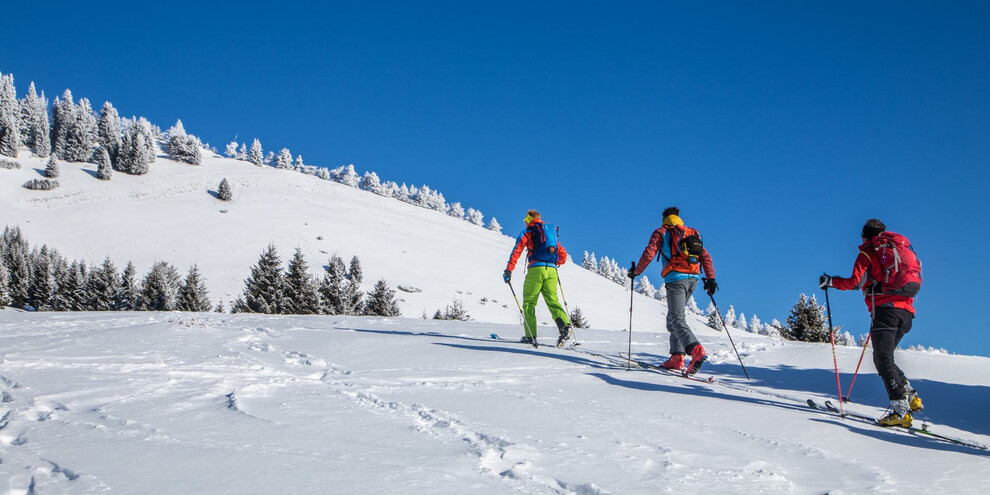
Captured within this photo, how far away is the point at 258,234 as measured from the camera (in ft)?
196

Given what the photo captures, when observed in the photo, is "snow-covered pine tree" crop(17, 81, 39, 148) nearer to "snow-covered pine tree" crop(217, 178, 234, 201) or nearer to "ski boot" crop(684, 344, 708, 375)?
"snow-covered pine tree" crop(217, 178, 234, 201)

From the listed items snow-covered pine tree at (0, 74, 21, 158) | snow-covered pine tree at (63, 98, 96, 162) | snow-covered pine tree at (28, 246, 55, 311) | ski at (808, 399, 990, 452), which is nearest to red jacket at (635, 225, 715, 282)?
ski at (808, 399, 990, 452)

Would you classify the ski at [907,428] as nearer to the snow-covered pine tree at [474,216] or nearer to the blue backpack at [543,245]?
the blue backpack at [543,245]

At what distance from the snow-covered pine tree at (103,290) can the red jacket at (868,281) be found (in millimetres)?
41117

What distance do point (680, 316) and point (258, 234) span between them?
5808cm

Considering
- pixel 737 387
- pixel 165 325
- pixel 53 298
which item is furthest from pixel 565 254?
pixel 53 298

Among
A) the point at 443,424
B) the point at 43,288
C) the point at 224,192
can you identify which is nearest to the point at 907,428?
the point at 443,424

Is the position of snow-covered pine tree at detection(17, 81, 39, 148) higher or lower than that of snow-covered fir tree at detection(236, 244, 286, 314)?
higher

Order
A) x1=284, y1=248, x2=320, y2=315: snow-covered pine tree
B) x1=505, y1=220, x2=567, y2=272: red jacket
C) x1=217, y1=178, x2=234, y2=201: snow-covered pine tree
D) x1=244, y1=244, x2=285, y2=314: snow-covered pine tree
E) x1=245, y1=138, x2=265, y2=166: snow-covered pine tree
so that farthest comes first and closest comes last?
1. x1=245, y1=138, x2=265, y2=166: snow-covered pine tree
2. x1=217, y1=178, x2=234, y2=201: snow-covered pine tree
3. x1=284, y1=248, x2=320, y2=315: snow-covered pine tree
4. x1=244, y1=244, x2=285, y2=314: snow-covered pine tree
5. x1=505, y1=220, x2=567, y2=272: red jacket

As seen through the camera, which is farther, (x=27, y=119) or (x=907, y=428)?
(x=27, y=119)

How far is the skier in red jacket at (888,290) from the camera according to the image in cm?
591

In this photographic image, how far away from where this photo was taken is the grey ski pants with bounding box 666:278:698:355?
8.24 metres

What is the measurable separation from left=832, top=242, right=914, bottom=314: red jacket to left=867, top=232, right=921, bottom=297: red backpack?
0.02m

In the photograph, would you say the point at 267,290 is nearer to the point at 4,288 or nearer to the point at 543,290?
the point at 4,288
